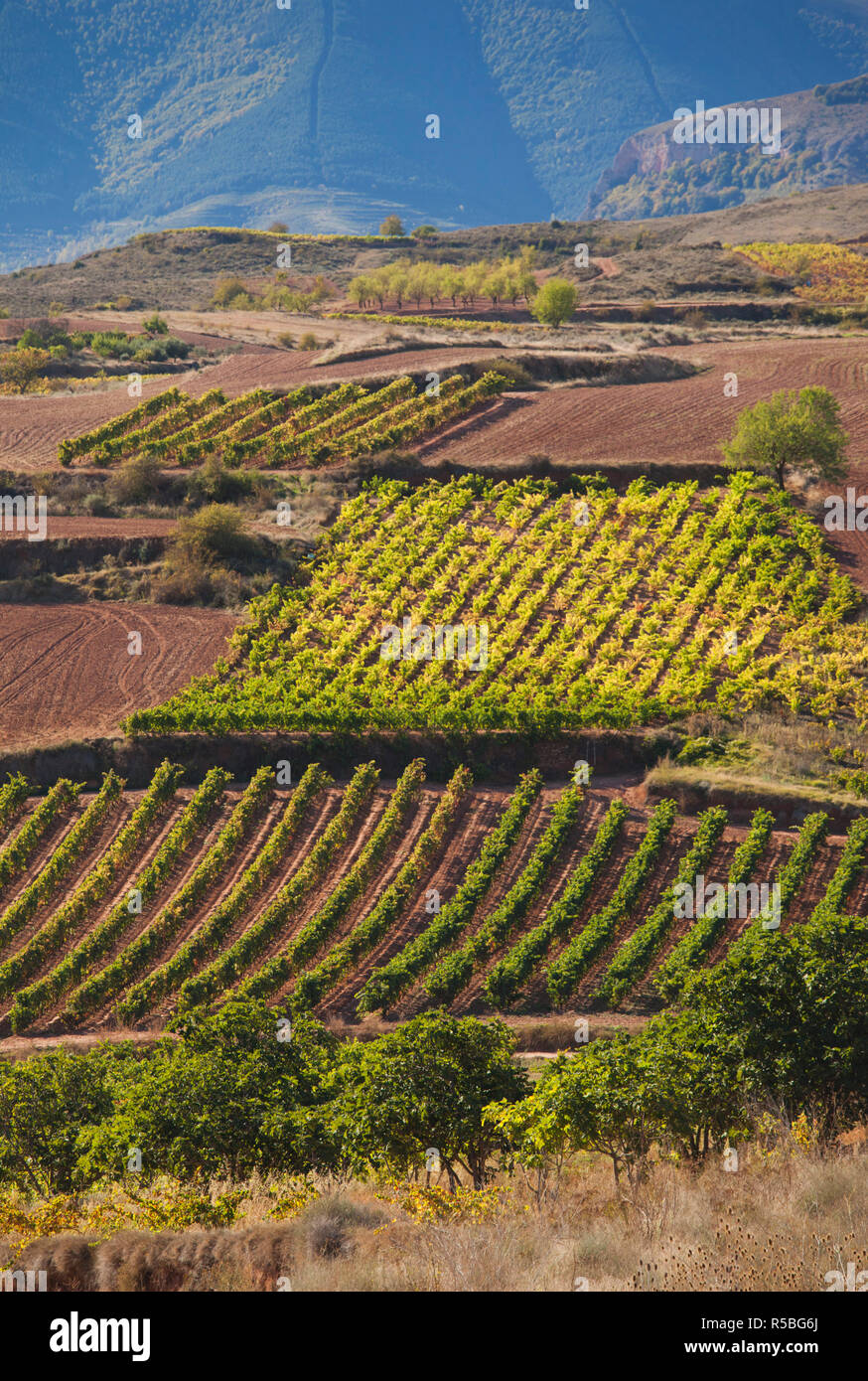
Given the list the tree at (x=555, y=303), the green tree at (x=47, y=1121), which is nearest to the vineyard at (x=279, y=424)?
the tree at (x=555, y=303)

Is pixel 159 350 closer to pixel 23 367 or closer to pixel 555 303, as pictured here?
pixel 23 367

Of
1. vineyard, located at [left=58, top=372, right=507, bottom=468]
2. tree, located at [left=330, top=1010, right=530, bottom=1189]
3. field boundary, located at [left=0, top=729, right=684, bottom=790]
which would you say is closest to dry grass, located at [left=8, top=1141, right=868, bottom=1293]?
tree, located at [left=330, top=1010, right=530, bottom=1189]

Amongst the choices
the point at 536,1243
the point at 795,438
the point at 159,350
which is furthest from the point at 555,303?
the point at 536,1243

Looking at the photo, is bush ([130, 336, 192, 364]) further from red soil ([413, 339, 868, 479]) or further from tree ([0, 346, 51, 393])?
red soil ([413, 339, 868, 479])

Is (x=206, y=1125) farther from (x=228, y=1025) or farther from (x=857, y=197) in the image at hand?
(x=857, y=197)

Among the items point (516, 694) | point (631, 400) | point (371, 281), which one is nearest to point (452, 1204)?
point (516, 694)

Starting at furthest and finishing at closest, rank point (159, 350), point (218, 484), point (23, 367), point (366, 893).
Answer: point (159, 350) < point (23, 367) < point (218, 484) < point (366, 893)

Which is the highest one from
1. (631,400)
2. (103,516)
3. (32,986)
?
(631,400)
